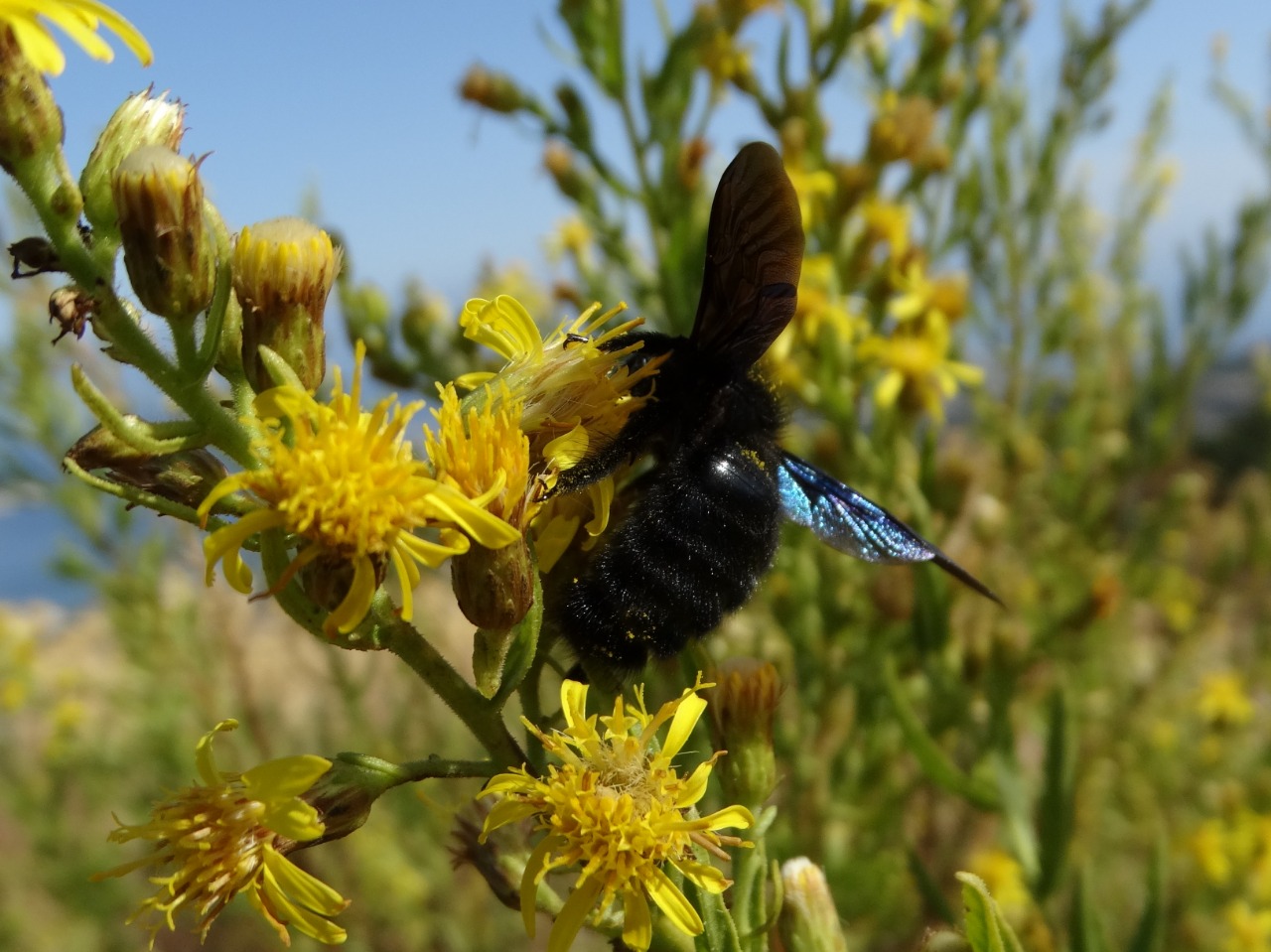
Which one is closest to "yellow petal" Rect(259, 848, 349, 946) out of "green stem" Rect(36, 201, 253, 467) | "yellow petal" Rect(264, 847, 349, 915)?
"yellow petal" Rect(264, 847, 349, 915)

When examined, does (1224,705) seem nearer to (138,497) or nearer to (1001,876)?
(1001,876)

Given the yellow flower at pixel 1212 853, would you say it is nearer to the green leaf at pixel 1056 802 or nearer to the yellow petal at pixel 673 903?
the green leaf at pixel 1056 802

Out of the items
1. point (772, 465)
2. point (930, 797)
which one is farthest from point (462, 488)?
point (930, 797)

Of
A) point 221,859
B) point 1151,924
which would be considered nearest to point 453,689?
point 221,859

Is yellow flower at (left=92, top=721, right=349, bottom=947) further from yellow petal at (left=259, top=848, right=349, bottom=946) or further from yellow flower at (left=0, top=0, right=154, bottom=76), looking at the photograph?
yellow flower at (left=0, top=0, right=154, bottom=76)

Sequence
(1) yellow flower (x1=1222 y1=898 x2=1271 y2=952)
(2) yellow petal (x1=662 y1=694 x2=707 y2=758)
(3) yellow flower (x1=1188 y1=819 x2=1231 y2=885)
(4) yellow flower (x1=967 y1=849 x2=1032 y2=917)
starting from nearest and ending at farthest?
(2) yellow petal (x1=662 y1=694 x2=707 y2=758), (1) yellow flower (x1=1222 y1=898 x2=1271 y2=952), (4) yellow flower (x1=967 y1=849 x2=1032 y2=917), (3) yellow flower (x1=1188 y1=819 x2=1231 y2=885)

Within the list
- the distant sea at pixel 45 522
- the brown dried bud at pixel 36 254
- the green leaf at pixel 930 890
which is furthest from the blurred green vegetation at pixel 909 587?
the distant sea at pixel 45 522

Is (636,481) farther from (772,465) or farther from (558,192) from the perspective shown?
(558,192)
